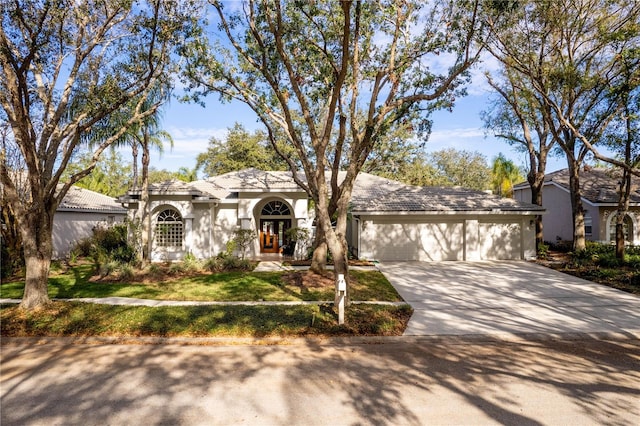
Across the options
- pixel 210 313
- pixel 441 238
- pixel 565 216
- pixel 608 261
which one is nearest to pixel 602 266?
pixel 608 261

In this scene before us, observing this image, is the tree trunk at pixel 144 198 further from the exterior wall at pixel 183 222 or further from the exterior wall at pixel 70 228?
the exterior wall at pixel 70 228

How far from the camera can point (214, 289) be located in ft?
37.3

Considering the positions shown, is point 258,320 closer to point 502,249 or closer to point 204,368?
point 204,368

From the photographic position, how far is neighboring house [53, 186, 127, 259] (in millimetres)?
19875

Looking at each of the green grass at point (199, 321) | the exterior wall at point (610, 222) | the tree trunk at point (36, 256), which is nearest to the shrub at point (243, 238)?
the green grass at point (199, 321)

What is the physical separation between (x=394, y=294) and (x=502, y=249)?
1063 centimetres

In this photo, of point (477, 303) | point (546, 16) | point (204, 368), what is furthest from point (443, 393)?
point (546, 16)

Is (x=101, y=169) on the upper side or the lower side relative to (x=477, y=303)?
upper

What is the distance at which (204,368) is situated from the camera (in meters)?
5.86

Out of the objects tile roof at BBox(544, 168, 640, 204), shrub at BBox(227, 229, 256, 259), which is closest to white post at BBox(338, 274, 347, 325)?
shrub at BBox(227, 229, 256, 259)

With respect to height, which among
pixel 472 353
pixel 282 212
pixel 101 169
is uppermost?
pixel 101 169

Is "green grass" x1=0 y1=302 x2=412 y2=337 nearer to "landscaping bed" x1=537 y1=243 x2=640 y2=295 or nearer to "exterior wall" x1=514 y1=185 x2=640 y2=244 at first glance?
"landscaping bed" x1=537 y1=243 x2=640 y2=295

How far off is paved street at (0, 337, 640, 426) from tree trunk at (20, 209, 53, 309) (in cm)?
169

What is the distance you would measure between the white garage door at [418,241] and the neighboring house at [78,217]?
16.7 metres
